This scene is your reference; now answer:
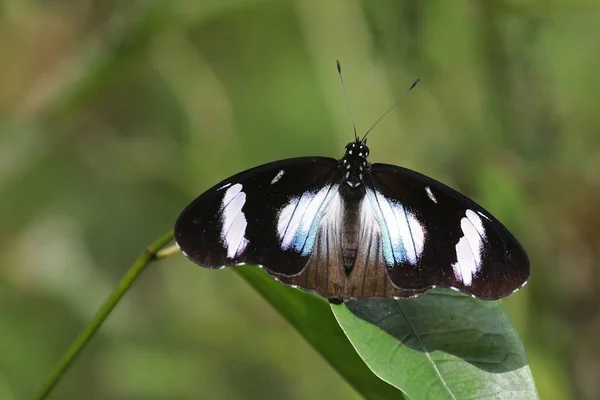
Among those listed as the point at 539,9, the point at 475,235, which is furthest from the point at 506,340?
the point at 539,9

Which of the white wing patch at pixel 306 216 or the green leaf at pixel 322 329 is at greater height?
the white wing patch at pixel 306 216

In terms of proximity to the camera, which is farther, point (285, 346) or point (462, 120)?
point (285, 346)

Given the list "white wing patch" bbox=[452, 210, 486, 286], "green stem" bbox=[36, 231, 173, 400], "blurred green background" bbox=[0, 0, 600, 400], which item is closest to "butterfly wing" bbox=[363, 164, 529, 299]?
"white wing patch" bbox=[452, 210, 486, 286]

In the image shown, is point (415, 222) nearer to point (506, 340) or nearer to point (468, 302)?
point (468, 302)

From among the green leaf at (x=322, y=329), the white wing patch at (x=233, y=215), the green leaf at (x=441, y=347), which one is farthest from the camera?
the white wing patch at (x=233, y=215)

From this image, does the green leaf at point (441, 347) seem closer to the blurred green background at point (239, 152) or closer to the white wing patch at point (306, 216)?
the white wing patch at point (306, 216)

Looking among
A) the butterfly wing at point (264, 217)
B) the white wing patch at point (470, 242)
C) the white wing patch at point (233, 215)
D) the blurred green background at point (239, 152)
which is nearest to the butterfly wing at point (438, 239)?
the white wing patch at point (470, 242)

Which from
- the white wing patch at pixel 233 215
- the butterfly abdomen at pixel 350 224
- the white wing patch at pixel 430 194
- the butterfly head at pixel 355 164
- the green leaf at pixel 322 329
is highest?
the butterfly head at pixel 355 164
